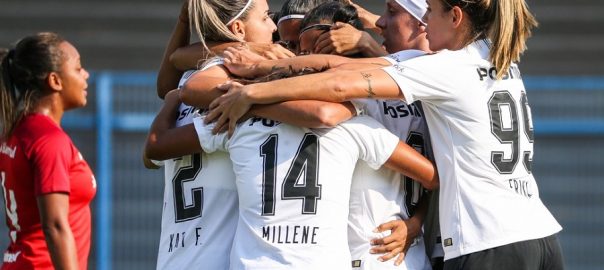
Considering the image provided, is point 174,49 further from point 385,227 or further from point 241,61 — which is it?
point 385,227

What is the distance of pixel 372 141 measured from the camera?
3.85 m

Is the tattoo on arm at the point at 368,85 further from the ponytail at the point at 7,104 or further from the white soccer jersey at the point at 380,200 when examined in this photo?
the ponytail at the point at 7,104

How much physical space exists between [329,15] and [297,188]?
758mm

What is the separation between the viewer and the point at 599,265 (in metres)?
8.88

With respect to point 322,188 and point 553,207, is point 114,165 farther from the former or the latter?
point 322,188

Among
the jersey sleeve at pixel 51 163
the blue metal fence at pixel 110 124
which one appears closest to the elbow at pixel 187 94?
the jersey sleeve at pixel 51 163

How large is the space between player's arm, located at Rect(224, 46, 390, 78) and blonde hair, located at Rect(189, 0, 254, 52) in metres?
0.16

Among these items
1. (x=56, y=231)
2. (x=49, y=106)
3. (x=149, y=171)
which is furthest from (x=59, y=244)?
(x=149, y=171)

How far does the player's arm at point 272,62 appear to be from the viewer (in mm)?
4012

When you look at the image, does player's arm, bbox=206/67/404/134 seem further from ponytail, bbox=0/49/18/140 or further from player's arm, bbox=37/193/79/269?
ponytail, bbox=0/49/18/140

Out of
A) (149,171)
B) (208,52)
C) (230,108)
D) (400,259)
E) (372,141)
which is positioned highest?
(208,52)

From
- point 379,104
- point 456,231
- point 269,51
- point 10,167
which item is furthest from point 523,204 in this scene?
point 10,167

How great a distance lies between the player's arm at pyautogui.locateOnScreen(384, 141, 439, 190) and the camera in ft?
12.7

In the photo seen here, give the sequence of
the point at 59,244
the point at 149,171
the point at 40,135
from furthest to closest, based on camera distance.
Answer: the point at 149,171 < the point at 40,135 < the point at 59,244
